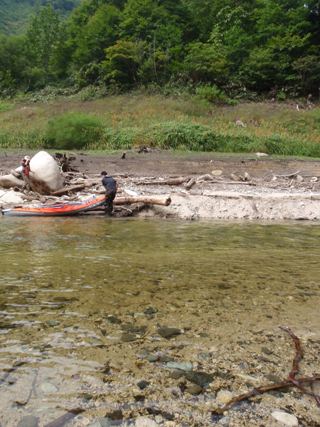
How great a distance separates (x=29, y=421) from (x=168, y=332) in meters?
1.50

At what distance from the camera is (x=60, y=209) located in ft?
36.9

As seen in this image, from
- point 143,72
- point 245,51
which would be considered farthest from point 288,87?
point 143,72

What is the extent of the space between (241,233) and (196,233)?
1.02 m

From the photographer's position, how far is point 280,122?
32188 mm

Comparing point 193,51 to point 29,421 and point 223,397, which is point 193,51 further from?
point 29,421

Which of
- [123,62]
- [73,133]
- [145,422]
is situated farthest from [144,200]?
[123,62]

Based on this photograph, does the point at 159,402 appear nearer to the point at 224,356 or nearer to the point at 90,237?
the point at 224,356

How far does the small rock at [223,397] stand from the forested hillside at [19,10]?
5201 inches

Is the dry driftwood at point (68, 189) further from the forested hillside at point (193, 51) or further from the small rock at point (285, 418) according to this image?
the forested hillside at point (193, 51)

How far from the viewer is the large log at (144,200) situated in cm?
1126

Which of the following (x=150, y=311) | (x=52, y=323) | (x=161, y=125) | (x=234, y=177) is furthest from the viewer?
(x=161, y=125)

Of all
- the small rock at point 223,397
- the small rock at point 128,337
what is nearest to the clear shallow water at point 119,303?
the small rock at point 128,337

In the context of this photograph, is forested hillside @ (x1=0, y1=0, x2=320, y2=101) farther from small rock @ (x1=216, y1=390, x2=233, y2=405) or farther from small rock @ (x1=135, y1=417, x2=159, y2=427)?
small rock @ (x1=135, y1=417, x2=159, y2=427)

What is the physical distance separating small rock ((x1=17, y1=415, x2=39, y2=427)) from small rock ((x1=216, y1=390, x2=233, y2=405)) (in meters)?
1.10
